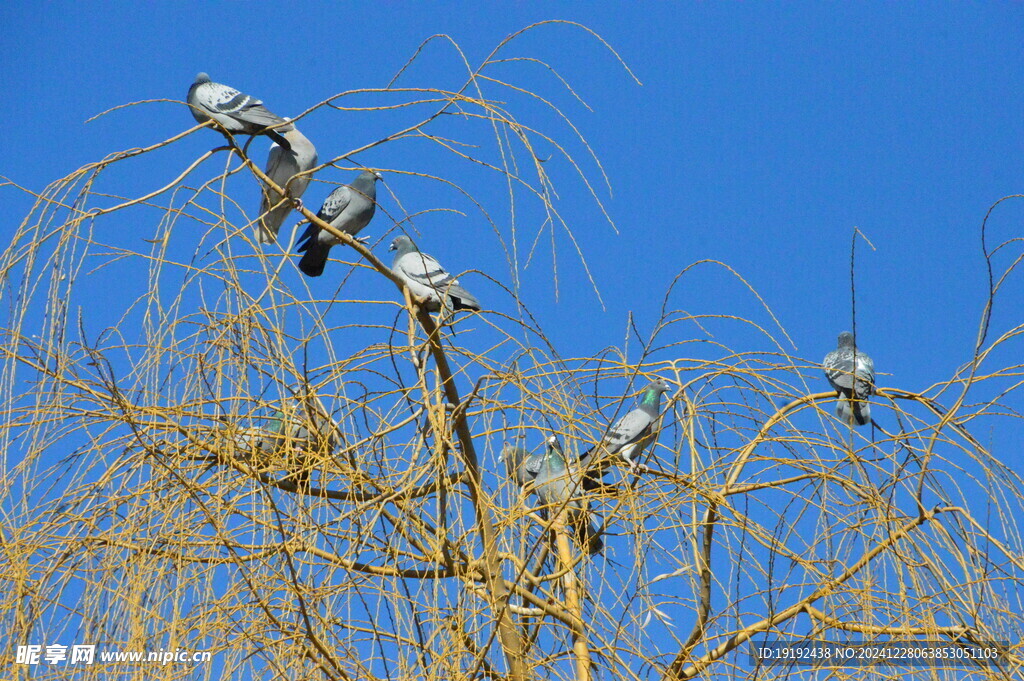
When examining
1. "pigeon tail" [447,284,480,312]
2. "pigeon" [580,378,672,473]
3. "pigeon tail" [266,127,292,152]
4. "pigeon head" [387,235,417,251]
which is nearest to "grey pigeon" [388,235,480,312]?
"pigeon tail" [447,284,480,312]

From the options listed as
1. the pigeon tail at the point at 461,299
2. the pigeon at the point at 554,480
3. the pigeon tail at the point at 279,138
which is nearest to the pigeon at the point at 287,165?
the pigeon tail at the point at 279,138

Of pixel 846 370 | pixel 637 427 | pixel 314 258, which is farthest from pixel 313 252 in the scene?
pixel 846 370

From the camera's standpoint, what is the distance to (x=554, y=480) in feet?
7.66

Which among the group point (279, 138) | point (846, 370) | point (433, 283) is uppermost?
point (846, 370)

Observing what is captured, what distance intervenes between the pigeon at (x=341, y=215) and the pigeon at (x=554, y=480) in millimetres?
1086

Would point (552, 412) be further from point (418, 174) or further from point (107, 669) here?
point (107, 669)

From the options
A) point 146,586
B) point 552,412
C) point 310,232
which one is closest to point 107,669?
point 146,586

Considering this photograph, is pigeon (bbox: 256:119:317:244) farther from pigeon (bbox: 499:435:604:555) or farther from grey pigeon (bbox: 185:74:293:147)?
pigeon (bbox: 499:435:604:555)

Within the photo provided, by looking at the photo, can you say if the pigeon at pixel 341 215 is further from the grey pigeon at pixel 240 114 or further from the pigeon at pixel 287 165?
the grey pigeon at pixel 240 114

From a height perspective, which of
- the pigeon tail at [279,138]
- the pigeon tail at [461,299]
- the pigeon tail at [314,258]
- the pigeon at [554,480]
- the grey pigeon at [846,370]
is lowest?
the pigeon at [554,480]

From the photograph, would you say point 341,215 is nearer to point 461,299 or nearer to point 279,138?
point 279,138

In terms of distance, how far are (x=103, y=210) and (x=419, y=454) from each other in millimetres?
891

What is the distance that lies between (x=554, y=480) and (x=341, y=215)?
7.45ft

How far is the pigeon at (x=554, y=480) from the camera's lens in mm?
2396
